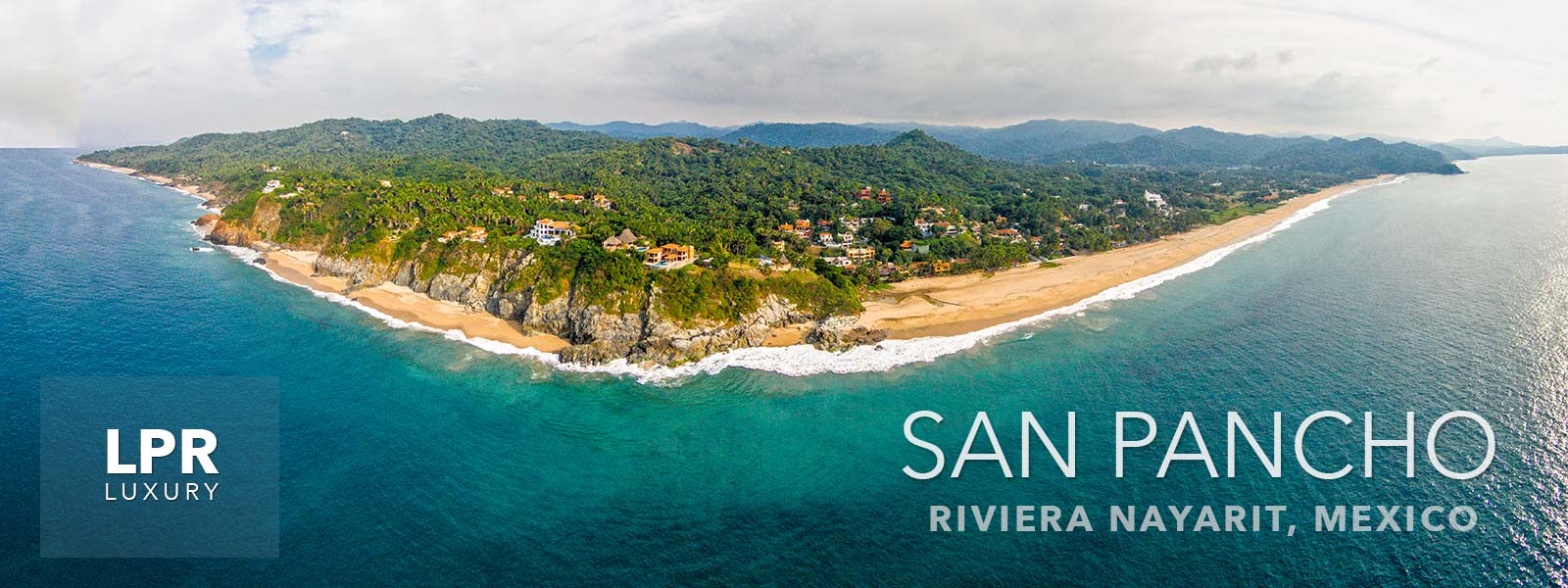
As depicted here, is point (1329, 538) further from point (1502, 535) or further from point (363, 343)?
point (363, 343)

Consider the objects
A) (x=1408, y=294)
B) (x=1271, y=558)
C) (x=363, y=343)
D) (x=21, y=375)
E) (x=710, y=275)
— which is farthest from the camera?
(x=1408, y=294)

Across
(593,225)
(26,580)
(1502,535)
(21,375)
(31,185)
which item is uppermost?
(31,185)

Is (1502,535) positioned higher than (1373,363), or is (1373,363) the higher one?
(1373,363)

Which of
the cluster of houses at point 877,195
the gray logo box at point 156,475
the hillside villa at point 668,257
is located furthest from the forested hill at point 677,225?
the gray logo box at point 156,475

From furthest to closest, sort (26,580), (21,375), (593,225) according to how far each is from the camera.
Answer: (593,225)
(21,375)
(26,580)

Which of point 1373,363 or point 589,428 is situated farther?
point 1373,363

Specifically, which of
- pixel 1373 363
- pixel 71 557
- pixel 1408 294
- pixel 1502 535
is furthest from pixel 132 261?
pixel 1408 294

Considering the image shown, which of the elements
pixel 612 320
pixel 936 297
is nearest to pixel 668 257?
pixel 612 320

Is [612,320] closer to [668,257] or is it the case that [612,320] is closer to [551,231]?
[668,257]
